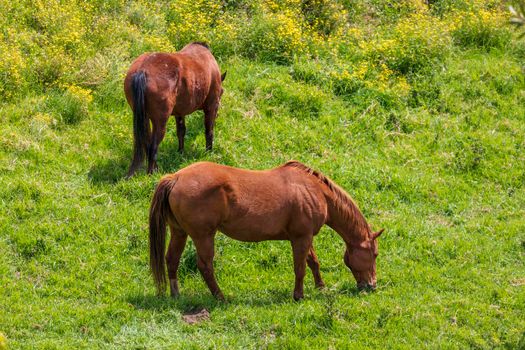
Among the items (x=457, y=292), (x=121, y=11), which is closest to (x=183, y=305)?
(x=457, y=292)

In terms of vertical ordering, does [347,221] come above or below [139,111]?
below

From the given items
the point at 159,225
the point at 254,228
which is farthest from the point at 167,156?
the point at 159,225

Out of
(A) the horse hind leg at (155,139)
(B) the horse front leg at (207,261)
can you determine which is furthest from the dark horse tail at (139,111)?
(B) the horse front leg at (207,261)

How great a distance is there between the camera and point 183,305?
866 cm

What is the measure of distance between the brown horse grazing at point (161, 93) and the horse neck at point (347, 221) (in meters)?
2.93

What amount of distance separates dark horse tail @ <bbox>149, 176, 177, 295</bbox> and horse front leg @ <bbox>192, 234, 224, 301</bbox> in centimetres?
37

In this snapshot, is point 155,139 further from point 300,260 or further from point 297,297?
point 297,297

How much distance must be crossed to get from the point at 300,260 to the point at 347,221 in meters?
0.78

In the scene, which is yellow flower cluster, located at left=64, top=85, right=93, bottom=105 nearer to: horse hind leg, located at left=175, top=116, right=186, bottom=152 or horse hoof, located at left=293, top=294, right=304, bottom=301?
→ horse hind leg, located at left=175, top=116, right=186, bottom=152

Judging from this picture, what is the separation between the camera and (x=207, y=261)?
8750 millimetres

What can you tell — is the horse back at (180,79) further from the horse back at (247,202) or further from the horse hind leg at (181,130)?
the horse back at (247,202)

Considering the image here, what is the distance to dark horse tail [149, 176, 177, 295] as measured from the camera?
8500 mm

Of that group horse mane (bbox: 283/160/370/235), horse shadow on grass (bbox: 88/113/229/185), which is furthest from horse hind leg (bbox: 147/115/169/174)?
horse mane (bbox: 283/160/370/235)

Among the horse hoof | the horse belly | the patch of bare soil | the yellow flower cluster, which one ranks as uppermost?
the yellow flower cluster
